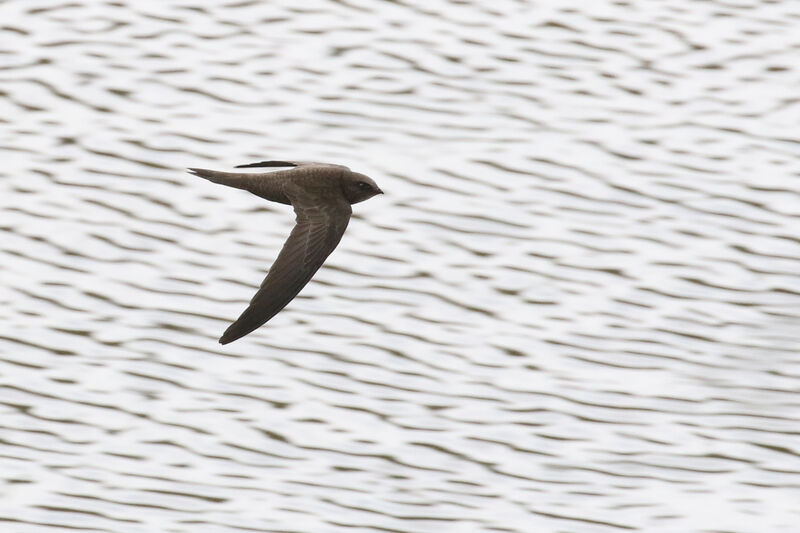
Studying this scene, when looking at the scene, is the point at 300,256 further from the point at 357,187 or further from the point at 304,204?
the point at 357,187

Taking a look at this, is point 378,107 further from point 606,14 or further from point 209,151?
point 606,14

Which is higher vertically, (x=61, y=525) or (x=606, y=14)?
(x=606, y=14)

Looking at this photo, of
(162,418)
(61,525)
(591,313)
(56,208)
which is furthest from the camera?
(56,208)

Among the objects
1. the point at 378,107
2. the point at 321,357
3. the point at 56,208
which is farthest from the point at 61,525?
the point at 378,107

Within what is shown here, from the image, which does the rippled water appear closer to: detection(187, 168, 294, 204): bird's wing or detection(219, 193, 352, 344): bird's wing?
detection(187, 168, 294, 204): bird's wing

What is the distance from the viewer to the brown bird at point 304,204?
27.0 feet

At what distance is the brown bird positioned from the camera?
822 cm

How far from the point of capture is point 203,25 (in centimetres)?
1755

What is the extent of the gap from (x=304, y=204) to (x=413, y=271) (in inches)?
196

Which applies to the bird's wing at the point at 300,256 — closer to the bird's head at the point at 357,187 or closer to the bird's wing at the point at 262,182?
the bird's head at the point at 357,187

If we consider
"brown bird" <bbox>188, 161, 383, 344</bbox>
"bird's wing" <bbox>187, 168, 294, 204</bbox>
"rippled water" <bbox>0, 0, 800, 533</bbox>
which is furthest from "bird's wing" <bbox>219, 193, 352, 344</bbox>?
"rippled water" <bbox>0, 0, 800, 533</bbox>

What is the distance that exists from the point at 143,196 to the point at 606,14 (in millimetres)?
5437

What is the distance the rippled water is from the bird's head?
114 inches

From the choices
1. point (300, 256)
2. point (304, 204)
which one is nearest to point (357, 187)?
point (304, 204)
